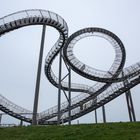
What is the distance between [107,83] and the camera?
26.6 meters

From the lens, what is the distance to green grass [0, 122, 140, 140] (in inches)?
388

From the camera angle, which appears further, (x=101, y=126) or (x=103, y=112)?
(x=103, y=112)

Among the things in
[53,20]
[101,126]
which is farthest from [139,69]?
[101,126]

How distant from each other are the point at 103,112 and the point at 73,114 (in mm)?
3747

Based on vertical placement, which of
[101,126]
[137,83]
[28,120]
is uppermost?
[137,83]

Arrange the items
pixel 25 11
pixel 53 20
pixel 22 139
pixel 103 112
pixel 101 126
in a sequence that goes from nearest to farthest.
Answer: pixel 22 139
pixel 101 126
pixel 25 11
pixel 53 20
pixel 103 112

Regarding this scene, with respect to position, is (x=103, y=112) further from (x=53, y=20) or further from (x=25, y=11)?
(x=25, y=11)

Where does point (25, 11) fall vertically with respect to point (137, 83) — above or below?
above

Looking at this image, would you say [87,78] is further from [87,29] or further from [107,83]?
[87,29]

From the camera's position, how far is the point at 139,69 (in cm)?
2472

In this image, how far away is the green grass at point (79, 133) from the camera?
32.3ft

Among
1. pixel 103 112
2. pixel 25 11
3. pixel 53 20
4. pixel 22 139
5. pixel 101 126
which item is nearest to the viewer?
pixel 22 139

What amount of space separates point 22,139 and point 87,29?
17622mm

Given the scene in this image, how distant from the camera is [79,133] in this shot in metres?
10.7
